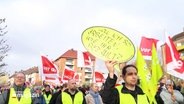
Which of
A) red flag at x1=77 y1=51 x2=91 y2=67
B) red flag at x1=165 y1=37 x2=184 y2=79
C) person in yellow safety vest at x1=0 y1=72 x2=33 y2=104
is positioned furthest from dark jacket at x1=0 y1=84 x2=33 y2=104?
red flag at x1=77 y1=51 x2=91 y2=67

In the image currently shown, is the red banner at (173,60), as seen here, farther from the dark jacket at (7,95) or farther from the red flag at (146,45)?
the red flag at (146,45)

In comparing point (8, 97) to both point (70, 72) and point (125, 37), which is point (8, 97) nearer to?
point (125, 37)

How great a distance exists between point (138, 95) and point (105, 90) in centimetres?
44

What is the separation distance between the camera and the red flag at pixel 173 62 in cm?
1029

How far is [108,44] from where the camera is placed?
702cm

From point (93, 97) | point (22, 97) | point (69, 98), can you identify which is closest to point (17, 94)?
point (22, 97)

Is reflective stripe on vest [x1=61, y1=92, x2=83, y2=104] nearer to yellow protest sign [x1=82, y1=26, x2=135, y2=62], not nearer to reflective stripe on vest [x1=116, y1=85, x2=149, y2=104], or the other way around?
yellow protest sign [x1=82, y1=26, x2=135, y2=62]

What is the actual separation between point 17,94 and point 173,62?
11.2 feet

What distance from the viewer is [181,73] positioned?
33.7 ft

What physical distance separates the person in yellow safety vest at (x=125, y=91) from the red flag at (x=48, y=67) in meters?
11.4

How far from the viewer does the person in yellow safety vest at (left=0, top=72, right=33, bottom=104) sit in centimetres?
977

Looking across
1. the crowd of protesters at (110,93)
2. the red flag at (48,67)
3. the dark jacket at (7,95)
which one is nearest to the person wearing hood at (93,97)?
the crowd of protesters at (110,93)

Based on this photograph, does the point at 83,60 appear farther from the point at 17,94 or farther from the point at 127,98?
the point at 127,98

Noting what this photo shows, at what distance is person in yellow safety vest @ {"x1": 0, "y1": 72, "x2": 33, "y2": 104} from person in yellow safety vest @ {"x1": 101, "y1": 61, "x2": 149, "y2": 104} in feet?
13.1
